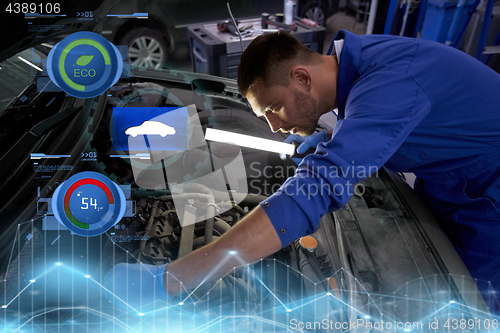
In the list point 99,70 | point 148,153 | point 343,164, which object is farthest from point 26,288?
point 343,164

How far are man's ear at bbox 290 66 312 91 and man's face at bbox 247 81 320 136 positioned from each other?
0.07 ft

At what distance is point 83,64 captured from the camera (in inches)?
49.0

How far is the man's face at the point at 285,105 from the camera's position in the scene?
3.70ft

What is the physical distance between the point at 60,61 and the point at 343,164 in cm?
115

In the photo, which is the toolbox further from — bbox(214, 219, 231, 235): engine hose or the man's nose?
bbox(214, 219, 231, 235): engine hose

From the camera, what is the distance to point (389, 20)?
333 cm

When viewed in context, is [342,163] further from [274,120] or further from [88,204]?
[88,204]

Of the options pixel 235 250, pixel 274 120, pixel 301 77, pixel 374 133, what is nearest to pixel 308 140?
pixel 274 120

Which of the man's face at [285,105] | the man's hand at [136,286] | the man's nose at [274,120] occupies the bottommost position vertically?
the man's hand at [136,286]

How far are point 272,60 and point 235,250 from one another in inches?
24.9

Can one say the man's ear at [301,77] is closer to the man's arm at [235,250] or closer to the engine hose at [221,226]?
the man's arm at [235,250]

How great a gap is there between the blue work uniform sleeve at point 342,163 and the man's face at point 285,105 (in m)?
0.26

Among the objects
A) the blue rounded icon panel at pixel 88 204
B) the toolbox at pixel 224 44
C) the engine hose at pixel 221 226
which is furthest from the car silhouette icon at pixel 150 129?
the toolbox at pixel 224 44

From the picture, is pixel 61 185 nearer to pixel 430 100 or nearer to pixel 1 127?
pixel 1 127
